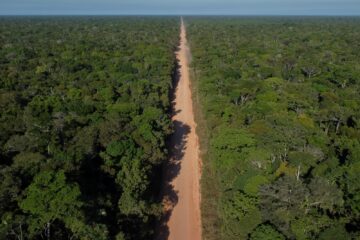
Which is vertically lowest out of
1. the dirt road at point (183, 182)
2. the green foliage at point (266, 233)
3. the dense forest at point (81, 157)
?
the dirt road at point (183, 182)

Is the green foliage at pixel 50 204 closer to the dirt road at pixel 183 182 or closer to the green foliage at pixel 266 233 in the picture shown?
the dirt road at pixel 183 182

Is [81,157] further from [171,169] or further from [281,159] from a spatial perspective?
[281,159]

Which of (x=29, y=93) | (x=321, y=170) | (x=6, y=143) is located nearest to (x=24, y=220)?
(x=6, y=143)

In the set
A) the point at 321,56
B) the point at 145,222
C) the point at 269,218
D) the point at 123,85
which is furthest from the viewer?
the point at 321,56

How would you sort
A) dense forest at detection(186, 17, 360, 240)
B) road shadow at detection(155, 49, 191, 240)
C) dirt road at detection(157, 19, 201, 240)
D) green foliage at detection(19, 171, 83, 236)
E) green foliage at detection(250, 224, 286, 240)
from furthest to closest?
road shadow at detection(155, 49, 191, 240) < dirt road at detection(157, 19, 201, 240) < dense forest at detection(186, 17, 360, 240) < green foliage at detection(250, 224, 286, 240) < green foliage at detection(19, 171, 83, 236)

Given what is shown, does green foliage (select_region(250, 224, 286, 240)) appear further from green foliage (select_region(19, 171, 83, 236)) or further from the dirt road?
green foliage (select_region(19, 171, 83, 236))

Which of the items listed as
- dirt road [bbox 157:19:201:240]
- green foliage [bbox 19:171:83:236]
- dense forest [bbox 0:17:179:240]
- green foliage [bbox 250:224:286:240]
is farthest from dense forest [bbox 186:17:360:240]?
green foliage [bbox 19:171:83:236]

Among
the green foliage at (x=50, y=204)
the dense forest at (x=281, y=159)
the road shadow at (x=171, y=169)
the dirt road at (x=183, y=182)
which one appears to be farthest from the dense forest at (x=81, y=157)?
the dense forest at (x=281, y=159)

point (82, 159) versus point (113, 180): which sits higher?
point (82, 159)

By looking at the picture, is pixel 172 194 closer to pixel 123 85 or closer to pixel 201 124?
pixel 201 124
